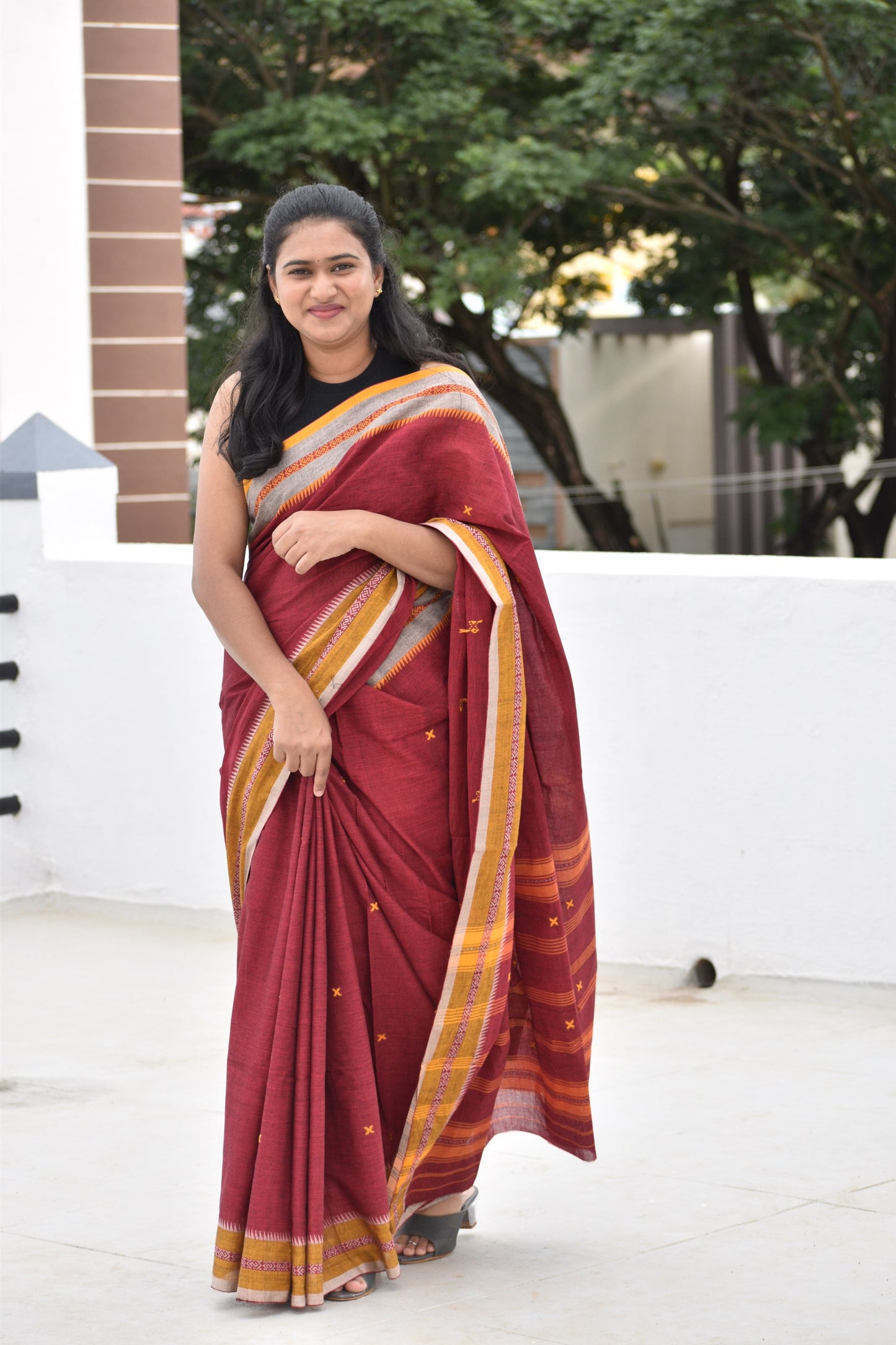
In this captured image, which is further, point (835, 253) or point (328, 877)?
point (835, 253)

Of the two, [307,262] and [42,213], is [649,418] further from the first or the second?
[307,262]

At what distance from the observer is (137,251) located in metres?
8.16

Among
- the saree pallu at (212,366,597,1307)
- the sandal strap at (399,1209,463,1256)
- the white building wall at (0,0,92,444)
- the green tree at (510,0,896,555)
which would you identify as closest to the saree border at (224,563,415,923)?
the saree pallu at (212,366,597,1307)

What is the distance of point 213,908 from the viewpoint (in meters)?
5.37

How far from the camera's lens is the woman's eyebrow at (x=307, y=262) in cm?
273

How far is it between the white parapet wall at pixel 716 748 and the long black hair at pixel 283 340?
5.55 ft

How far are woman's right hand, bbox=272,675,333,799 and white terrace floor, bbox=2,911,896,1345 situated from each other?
805 mm

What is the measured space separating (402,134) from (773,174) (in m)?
2.96

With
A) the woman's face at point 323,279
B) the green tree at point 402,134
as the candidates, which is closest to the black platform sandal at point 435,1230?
the woman's face at point 323,279

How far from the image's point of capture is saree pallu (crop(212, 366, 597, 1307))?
270cm

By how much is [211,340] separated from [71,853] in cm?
765

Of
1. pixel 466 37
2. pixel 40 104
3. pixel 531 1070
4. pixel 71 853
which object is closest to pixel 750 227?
pixel 466 37

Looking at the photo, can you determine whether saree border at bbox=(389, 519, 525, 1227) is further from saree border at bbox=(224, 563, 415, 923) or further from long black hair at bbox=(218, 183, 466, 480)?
long black hair at bbox=(218, 183, 466, 480)

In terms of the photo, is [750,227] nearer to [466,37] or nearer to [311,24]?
[466,37]
